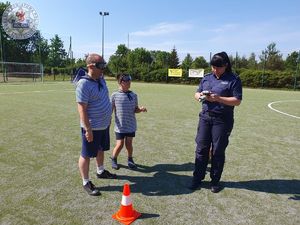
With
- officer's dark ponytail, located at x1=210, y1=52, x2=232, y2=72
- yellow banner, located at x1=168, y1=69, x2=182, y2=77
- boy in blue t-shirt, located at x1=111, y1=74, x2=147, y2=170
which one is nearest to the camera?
officer's dark ponytail, located at x1=210, y1=52, x2=232, y2=72

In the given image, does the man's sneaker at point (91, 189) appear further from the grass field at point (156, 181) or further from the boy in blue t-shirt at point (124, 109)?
the boy in blue t-shirt at point (124, 109)

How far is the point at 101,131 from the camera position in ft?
14.1

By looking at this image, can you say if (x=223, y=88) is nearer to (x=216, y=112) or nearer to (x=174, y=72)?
(x=216, y=112)

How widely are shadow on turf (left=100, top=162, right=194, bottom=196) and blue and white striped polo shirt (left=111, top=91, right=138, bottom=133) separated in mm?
771

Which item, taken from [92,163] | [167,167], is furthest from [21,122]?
[167,167]

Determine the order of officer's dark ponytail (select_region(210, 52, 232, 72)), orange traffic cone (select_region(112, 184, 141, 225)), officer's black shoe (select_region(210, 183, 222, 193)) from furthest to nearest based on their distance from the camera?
officer's black shoe (select_region(210, 183, 222, 193)) → officer's dark ponytail (select_region(210, 52, 232, 72)) → orange traffic cone (select_region(112, 184, 141, 225))

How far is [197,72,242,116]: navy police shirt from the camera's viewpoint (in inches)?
162


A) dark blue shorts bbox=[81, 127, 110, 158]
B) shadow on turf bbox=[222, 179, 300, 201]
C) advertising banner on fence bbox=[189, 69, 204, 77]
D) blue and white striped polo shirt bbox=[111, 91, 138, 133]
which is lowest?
shadow on turf bbox=[222, 179, 300, 201]

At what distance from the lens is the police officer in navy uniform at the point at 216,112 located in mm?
4098

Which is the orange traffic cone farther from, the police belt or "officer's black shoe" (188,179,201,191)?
the police belt

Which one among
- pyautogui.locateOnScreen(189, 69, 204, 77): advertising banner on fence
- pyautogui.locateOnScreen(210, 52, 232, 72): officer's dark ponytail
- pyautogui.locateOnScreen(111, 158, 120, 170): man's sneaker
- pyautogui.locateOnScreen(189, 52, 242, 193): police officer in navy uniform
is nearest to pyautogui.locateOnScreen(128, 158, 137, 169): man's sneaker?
pyautogui.locateOnScreen(111, 158, 120, 170): man's sneaker

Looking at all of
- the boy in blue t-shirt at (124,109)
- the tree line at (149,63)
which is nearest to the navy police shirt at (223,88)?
the boy in blue t-shirt at (124,109)

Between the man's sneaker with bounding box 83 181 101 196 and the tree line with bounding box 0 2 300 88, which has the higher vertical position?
the tree line with bounding box 0 2 300 88

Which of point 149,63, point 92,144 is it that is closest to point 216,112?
point 92,144
